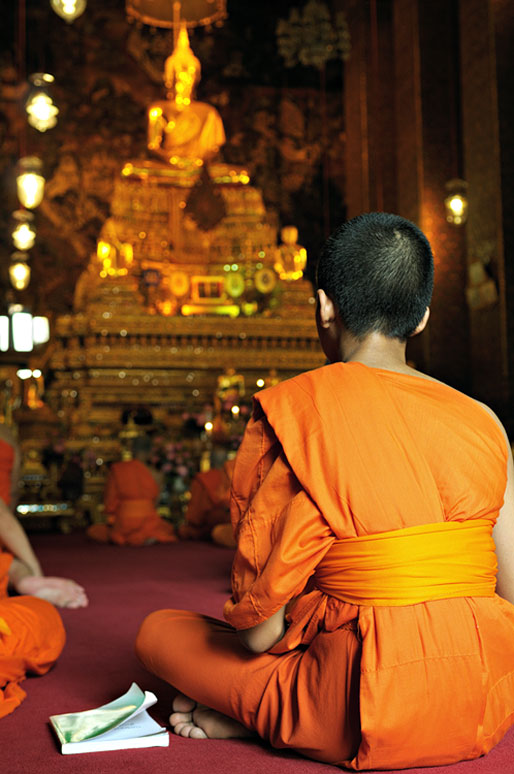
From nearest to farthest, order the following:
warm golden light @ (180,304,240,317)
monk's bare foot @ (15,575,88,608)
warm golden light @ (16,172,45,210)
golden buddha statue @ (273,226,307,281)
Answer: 1. monk's bare foot @ (15,575,88,608)
2. warm golden light @ (16,172,45,210)
3. warm golden light @ (180,304,240,317)
4. golden buddha statue @ (273,226,307,281)

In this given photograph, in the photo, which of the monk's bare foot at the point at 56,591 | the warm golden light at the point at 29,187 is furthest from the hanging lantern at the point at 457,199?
the monk's bare foot at the point at 56,591

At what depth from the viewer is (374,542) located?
58.0 inches

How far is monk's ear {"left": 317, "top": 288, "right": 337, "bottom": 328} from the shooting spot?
1624 mm

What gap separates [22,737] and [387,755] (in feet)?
2.63

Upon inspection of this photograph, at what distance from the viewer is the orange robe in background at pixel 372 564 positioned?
1467 mm

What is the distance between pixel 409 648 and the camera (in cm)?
147

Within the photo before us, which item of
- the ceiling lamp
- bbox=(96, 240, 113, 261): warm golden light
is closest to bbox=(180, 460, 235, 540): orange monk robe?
the ceiling lamp

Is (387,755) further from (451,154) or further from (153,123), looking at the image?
(153,123)

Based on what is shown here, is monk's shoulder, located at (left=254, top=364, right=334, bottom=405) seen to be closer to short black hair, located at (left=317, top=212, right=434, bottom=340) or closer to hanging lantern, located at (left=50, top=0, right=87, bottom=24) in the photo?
short black hair, located at (left=317, top=212, right=434, bottom=340)

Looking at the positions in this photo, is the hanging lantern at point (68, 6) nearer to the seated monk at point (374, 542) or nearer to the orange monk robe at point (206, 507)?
the orange monk robe at point (206, 507)

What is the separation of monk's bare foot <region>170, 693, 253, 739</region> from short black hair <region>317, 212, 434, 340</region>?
33.4 inches

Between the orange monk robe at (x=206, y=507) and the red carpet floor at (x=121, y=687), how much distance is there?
1.31m

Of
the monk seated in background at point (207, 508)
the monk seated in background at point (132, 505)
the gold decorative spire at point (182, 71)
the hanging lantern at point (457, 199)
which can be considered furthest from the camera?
the gold decorative spire at point (182, 71)

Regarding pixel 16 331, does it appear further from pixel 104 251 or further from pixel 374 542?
pixel 374 542
